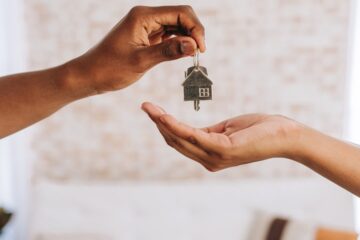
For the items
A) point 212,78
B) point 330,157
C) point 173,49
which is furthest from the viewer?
point 212,78

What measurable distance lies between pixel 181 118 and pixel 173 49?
1.67 meters

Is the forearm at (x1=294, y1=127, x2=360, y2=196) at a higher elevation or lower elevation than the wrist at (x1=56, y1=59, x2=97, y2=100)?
lower

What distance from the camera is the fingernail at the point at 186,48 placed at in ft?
3.31

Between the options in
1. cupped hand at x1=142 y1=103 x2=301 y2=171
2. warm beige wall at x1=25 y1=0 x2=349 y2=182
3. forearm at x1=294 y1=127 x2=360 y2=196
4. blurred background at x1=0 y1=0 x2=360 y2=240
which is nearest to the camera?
cupped hand at x1=142 y1=103 x2=301 y2=171

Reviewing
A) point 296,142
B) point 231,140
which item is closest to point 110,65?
point 231,140

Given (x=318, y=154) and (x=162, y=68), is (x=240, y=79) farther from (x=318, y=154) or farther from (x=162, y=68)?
(x=318, y=154)

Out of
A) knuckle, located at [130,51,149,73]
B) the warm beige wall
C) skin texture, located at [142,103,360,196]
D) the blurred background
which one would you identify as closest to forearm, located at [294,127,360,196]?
skin texture, located at [142,103,360,196]

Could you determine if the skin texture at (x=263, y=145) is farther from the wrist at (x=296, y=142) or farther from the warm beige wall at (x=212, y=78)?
the warm beige wall at (x=212, y=78)

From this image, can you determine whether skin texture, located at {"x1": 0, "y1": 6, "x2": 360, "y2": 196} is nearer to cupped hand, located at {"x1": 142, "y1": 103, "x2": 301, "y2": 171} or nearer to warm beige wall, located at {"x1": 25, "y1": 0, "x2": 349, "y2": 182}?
cupped hand, located at {"x1": 142, "y1": 103, "x2": 301, "y2": 171}

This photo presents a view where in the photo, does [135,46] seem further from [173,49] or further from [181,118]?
[181,118]

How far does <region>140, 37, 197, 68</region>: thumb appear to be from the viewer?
3.30ft

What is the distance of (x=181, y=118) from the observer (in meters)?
2.67

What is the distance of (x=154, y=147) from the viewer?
8.84ft

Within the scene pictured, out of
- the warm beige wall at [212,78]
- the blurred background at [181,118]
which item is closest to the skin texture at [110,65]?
the blurred background at [181,118]
